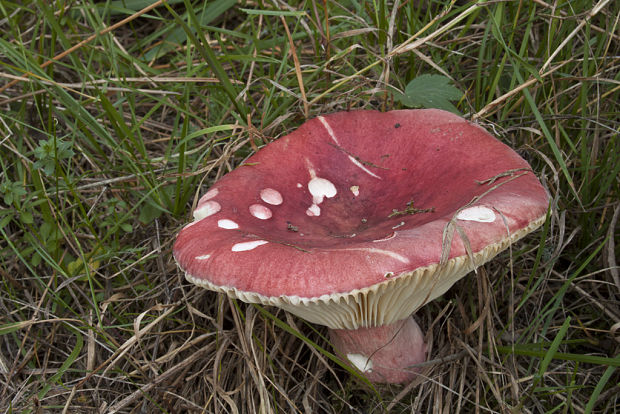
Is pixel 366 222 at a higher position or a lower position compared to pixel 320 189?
lower

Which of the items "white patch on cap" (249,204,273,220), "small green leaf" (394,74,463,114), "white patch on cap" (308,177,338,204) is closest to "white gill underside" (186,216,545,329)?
"white patch on cap" (249,204,273,220)

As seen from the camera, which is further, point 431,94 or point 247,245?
point 431,94

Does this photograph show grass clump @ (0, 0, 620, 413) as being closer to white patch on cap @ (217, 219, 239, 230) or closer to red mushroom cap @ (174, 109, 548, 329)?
red mushroom cap @ (174, 109, 548, 329)

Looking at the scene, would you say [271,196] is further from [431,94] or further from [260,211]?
[431,94]

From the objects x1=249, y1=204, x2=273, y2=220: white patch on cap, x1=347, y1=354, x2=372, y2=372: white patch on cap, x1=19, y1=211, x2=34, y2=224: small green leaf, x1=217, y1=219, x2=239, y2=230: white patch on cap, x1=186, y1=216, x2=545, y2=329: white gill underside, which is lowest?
x1=347, y1=354, x2=372, y2=372: white patch on cap

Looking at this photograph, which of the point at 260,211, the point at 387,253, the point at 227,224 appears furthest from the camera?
the point at 260,211

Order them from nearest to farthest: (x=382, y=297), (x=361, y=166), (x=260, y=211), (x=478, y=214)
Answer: (x=478, y=214) → (x=382, y=297) → (x=260, y=211) → (x=361, y=166)

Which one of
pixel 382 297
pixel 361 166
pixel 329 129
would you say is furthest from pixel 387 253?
pixel 329 129

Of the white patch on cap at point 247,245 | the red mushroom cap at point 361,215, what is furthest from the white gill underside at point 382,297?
the white patch on cap at point 247,245
